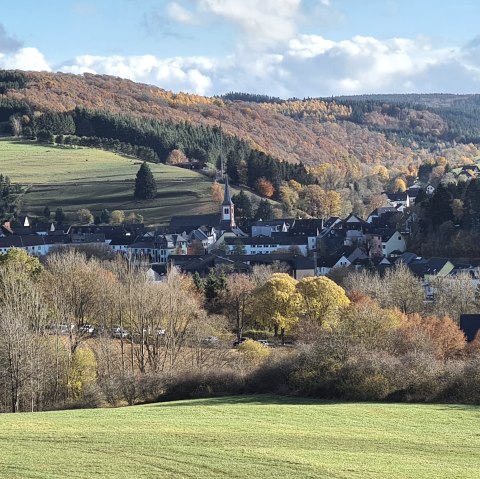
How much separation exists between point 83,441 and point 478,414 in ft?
48.0

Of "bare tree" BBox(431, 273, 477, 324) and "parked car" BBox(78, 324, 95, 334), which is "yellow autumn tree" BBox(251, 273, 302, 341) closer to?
"bare tree" BBox(431, 273, 477, 324)

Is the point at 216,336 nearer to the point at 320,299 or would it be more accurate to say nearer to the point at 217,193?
the point at 320,299

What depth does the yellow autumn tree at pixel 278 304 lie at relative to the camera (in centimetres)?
6022

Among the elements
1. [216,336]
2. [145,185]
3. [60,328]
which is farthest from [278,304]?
[145,185]

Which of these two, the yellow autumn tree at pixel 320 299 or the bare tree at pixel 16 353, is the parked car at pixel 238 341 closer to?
the yellow autumn tree at pixel 320 299

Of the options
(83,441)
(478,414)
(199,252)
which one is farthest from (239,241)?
(83,441)

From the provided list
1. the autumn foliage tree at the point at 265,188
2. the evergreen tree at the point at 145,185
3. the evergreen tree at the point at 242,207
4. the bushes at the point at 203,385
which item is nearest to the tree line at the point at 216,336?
the bushes at the point at 203,385

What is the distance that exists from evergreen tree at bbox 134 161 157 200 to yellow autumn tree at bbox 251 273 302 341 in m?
65.1

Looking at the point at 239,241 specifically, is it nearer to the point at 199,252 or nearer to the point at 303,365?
the point at 199,252

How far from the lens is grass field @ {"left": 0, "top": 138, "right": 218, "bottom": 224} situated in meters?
124

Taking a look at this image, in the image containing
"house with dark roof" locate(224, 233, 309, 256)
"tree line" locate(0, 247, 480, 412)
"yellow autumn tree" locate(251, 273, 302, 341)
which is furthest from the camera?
"house with dark roof" locate(224, 233, 309, 256)

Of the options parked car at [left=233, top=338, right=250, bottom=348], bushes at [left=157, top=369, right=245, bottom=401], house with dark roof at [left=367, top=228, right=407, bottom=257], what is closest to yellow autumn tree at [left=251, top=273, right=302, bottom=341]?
parked car at [left=233, top=338, right=250, bottom=348]

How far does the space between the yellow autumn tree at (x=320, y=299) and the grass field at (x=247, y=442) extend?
77.0 feet

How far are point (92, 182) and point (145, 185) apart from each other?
12818 mm
